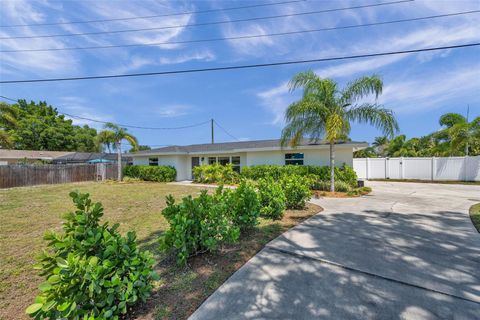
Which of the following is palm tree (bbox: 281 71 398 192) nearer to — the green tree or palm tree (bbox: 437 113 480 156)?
palm tree (bbox: 437 113 480 156)

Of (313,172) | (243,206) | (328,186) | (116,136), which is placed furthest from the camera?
(116,136)

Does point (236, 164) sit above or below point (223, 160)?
below

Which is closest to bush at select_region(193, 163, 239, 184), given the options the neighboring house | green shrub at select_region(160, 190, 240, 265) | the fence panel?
the fence panel

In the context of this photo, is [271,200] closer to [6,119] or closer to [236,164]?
[236,164]

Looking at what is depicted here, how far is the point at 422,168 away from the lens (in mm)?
16453

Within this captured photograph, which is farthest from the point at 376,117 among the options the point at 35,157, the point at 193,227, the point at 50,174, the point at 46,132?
the point at 46,132

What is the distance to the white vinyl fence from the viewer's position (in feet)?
49.0

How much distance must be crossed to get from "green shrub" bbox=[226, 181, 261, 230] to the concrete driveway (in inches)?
26.3

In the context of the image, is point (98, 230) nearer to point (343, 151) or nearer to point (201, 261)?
point (201, 261)

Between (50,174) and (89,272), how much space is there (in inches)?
781

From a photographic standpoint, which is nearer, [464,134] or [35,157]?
[464,134]

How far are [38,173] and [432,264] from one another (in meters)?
21.9

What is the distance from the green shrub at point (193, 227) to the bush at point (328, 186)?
8.98m

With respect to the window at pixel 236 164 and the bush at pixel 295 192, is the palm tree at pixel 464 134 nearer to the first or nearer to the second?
the bush at pixel 295 192
